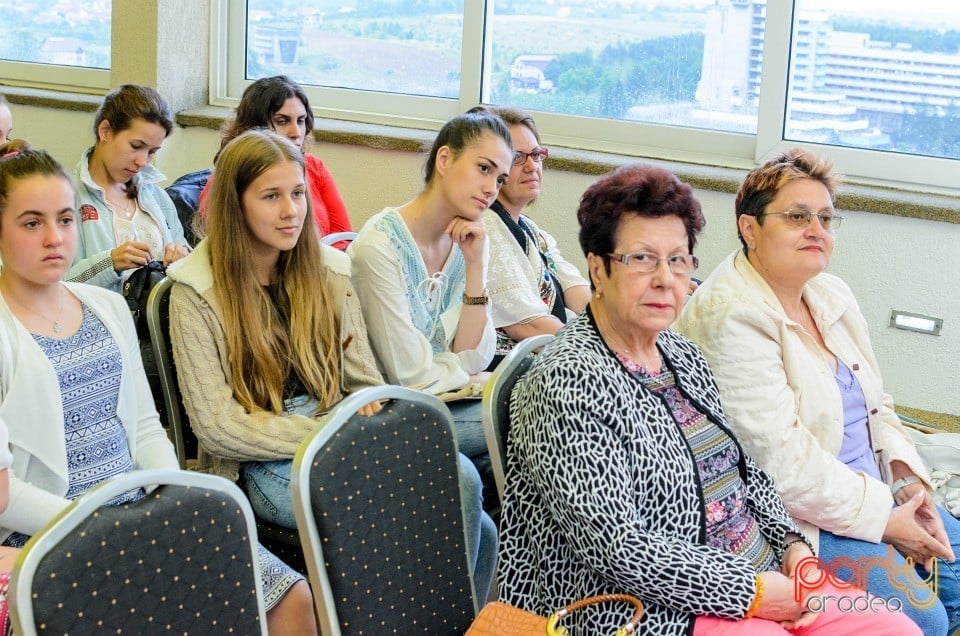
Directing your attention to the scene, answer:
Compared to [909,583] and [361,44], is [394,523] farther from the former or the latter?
[361,44]

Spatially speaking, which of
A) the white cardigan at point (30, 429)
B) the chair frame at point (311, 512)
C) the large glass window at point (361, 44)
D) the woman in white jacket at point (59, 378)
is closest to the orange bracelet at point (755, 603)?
the chair frame at point (311, 512)

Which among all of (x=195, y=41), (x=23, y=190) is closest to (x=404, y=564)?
(x=23, y=190)

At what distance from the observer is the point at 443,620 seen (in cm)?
168

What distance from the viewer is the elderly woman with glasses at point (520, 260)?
113 inches

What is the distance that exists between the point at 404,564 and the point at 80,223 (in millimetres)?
1765

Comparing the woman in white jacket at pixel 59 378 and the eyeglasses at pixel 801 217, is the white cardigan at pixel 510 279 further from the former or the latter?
the woman in white jacket at pixel 59 378

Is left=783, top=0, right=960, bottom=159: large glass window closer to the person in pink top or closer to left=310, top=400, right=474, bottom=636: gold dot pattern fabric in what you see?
the person in pink top

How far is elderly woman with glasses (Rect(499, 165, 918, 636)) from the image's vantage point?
1.61 metres

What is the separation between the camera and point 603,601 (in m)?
1.63

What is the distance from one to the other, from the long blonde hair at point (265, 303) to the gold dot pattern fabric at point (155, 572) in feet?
2.37

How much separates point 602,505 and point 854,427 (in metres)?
0.90

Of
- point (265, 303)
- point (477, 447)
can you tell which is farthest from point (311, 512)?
point (477, 447)

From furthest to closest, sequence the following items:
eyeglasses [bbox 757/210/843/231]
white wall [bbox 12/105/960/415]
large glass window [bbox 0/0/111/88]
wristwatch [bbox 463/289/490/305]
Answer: large glass window [bbox 0/0/111/88] → white wall [bbox 12/105/960/415] → wristwatch [bbox 463/289/490/305] → eyeglasses [bbox 757/210/843/231]

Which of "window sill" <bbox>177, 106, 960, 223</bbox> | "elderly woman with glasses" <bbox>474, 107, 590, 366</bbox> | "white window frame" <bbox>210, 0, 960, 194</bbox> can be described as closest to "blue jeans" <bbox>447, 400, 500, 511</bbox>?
"elderly woman with glasses" <bbox>474, 107, 590, 366</bbox>
